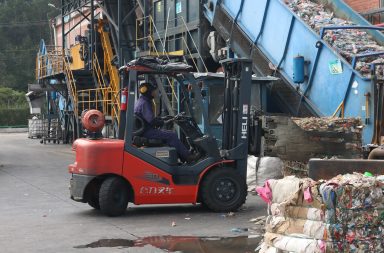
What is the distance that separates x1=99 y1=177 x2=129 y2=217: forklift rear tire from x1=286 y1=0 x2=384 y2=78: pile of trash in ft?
17.5

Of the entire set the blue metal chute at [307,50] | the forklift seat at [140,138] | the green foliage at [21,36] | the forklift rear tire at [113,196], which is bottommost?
the forklift rear tire at [113,196]

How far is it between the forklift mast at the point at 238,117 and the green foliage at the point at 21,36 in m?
70.3

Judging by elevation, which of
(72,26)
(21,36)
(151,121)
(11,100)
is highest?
(21,36)

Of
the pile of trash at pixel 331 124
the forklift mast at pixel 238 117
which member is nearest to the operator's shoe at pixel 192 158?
the forklift mast at pixel 238 117

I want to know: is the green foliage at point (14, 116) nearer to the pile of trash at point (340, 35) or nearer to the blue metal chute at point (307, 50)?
the blue metal chute at point (307, 50)

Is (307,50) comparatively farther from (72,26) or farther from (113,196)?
(72,26)

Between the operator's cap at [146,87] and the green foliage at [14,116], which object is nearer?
the operator's cap at [146,87]

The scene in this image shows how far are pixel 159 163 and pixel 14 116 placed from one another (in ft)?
199

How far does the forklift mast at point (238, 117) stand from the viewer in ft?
32.3

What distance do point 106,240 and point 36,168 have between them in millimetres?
10974

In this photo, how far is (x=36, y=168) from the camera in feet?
59.4

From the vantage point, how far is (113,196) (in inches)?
363

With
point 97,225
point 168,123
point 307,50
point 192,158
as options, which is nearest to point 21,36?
point 307,50

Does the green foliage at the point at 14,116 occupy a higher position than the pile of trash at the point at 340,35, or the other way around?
the pile of trash at the point at 340,35
